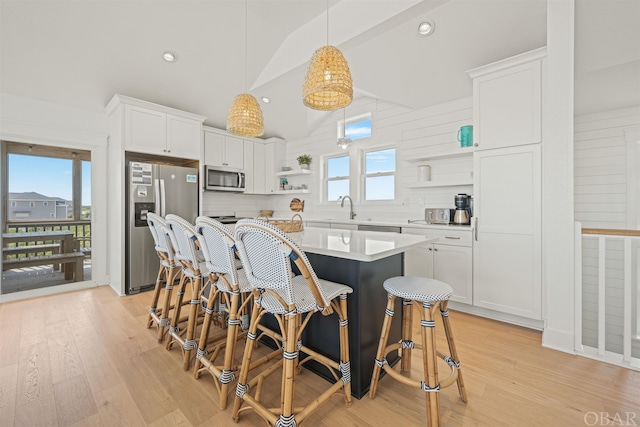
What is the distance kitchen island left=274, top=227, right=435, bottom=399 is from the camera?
163 cm

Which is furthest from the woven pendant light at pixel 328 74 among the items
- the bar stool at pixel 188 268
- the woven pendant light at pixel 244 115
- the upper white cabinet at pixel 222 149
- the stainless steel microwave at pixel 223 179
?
the upper white cabinet at pixel 222 149

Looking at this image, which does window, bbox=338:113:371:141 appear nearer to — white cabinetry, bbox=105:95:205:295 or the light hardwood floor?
white cabinetry, bbox=105:95:205:295

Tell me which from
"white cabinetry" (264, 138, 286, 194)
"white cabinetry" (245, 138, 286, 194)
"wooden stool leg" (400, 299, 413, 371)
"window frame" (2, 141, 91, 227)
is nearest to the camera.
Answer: "wooden stool leg" (400, 299, 413, 371)

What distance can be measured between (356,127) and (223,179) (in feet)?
8.04

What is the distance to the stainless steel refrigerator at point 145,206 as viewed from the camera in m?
3.56

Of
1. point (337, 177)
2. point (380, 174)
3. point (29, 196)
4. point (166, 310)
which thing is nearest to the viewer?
point (166, 310)

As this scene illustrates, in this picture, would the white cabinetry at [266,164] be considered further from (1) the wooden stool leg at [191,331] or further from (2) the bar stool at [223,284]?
(2) the bar stool at [223,284]

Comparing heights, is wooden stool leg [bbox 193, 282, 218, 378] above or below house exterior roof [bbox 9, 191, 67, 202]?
below

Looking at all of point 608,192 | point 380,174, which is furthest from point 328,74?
point 608,192

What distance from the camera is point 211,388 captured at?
173 centimetres

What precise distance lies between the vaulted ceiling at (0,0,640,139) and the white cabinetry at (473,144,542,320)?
3.52 feet

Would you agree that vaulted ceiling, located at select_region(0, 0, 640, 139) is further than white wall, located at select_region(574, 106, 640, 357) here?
No

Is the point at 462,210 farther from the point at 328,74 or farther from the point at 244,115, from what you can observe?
the point at 244,115

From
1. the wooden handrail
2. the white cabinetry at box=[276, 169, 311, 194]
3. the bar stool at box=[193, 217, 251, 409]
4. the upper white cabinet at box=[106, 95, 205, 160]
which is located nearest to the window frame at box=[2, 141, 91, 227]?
the upper white cabinet at box=[106, 95, 205, 160]
